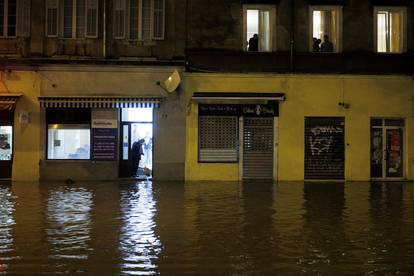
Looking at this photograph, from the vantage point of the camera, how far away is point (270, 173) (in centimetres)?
2328

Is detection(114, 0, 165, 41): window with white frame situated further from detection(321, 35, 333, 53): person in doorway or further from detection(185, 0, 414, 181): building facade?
detection(321, 35, 333, 53): person in doorway

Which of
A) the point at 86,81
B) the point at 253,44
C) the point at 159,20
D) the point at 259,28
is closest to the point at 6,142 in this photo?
the point at 86,81

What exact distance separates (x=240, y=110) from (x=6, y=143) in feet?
30.9

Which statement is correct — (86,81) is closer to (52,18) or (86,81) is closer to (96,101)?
(96,101)

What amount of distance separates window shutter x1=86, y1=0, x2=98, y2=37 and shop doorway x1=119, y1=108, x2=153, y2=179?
331cm

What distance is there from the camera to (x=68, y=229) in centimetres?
1116

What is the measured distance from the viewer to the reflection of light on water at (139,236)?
8102 millimetres

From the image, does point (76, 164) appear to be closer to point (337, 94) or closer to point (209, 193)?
point (209, 193)

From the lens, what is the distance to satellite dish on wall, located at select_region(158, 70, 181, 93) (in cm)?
2266

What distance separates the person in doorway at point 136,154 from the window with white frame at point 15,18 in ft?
20.0

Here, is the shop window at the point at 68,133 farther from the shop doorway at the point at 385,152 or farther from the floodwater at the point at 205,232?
the shop doorway at the point at 385,152

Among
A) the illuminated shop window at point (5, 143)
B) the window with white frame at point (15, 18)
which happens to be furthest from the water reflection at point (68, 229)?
the window with white frame at point (15, 18)

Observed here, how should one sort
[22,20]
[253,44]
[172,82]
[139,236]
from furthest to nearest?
[253,44]
[22,20]
[172,82]
[139,236]

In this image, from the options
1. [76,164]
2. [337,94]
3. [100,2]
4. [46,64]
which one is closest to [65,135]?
[76,164]
